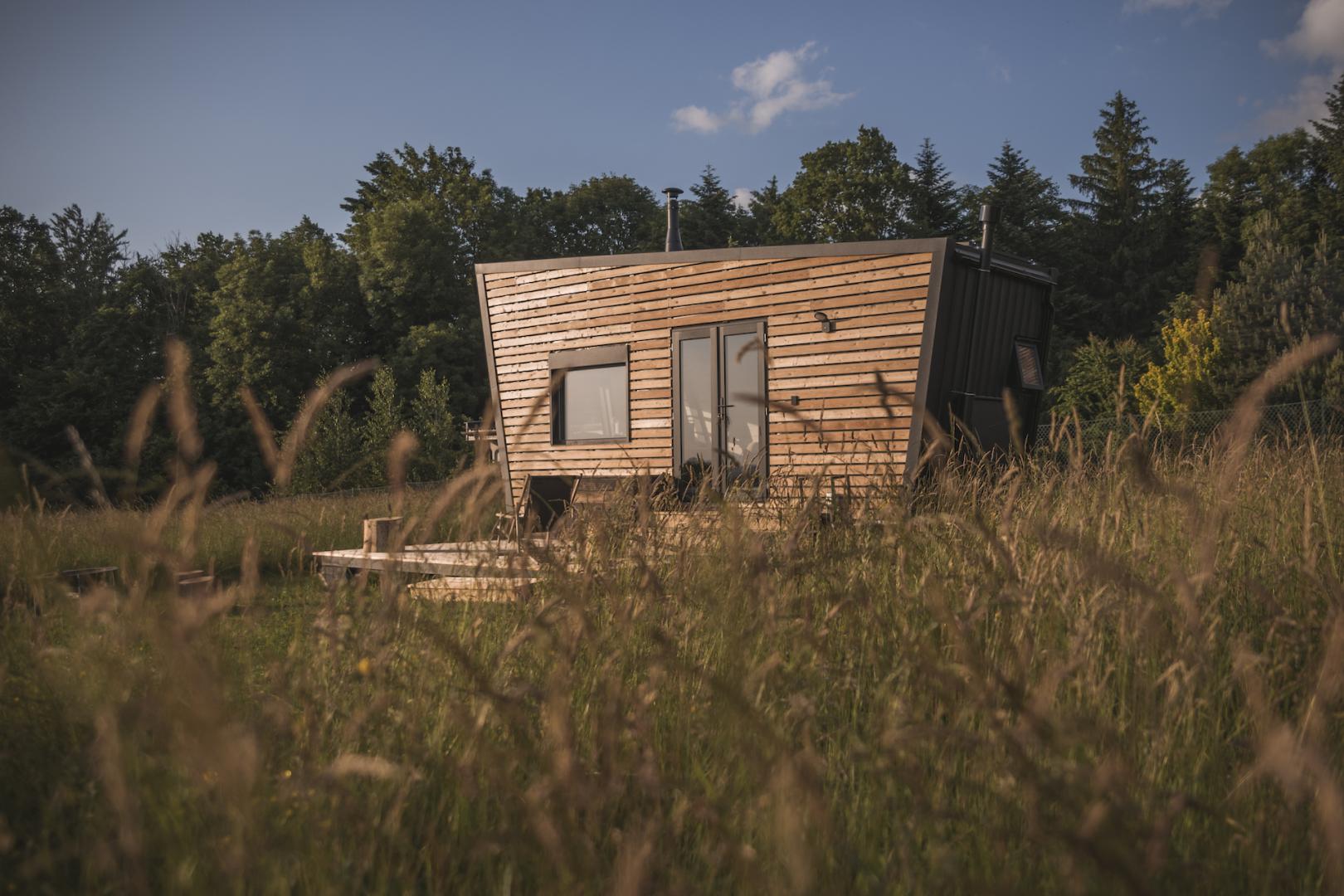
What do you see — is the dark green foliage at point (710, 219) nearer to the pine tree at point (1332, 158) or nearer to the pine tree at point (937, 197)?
the pine tree at point (937, 197)

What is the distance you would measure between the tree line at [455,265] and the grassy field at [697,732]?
1892cm

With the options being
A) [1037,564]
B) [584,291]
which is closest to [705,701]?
[1037,564]

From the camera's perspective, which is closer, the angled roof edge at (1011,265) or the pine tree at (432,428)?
the angled roof edge at (1011,265)

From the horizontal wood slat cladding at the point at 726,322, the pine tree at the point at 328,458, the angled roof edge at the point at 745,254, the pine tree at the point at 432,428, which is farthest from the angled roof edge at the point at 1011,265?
the pine tree at the point at 328,458

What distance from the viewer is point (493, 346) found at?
12344 millimetres

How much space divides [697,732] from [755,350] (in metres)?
7.18

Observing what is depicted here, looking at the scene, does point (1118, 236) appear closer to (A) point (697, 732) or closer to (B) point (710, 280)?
(B) point (710, 280)

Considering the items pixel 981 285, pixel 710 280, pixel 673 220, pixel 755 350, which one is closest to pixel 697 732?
pixel 755 350

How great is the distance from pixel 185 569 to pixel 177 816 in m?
0.43

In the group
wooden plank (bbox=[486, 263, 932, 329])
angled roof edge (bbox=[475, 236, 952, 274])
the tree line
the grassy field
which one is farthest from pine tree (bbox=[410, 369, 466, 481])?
the grassy field

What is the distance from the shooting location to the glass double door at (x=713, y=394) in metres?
10.2

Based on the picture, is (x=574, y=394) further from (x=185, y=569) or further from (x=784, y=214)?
(x=784, y=214)

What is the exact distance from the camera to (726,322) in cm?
1038

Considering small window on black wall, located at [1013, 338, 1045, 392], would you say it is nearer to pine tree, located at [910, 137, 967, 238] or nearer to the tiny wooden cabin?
the tiny wooden cabin
